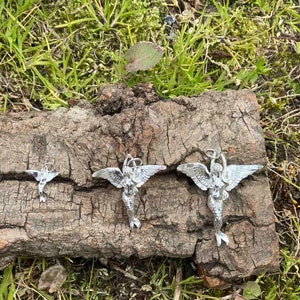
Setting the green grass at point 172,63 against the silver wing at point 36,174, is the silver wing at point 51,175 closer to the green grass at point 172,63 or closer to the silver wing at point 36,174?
the silver wing at point 36,174

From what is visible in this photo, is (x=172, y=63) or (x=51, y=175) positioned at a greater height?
(x=172, y=63)

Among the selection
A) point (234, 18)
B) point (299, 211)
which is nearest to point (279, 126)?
point (299, 211)

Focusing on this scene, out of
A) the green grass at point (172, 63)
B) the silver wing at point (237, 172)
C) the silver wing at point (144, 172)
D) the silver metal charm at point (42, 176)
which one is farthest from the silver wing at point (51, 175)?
the silver wing at point (237, 172)

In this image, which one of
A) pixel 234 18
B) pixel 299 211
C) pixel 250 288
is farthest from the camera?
pixel 234 18

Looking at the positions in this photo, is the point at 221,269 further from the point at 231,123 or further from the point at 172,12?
the point at 172,12

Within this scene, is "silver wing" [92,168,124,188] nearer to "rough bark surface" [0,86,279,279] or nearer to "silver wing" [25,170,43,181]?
"rough bark surface" [0,86,279,279]

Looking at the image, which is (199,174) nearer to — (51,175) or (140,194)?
(140,194)

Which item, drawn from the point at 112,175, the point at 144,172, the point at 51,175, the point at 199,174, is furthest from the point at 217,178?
the point at 51,175

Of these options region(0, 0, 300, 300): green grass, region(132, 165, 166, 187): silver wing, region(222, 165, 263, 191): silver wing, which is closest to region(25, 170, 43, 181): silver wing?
region(132, 165, 166, 187): silver wing
